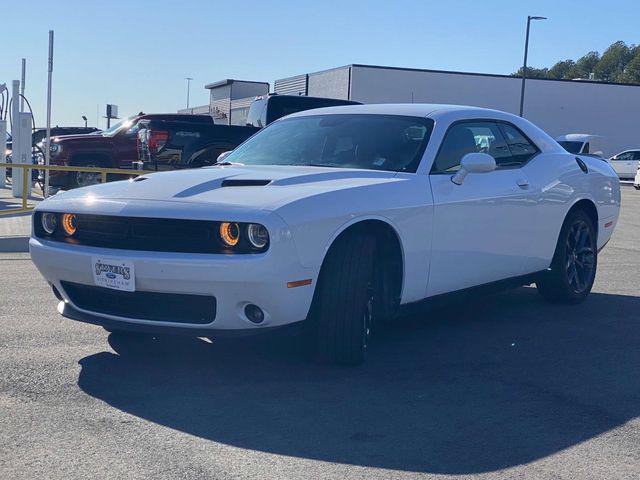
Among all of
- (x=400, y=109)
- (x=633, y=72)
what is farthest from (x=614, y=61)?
(x=400, y=109)

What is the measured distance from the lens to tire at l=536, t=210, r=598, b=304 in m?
7.17

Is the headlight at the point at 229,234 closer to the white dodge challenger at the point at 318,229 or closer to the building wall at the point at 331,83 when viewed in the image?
the white dodge challenger at the point at 318,229

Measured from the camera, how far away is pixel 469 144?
247 inches

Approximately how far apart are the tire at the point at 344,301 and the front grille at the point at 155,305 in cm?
63

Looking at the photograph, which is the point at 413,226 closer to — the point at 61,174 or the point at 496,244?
the point at 496,244

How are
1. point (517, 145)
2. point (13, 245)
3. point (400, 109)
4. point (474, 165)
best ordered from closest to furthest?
point (474, 165) → point (400, 109) → point (517, 145) → point (13, 245)

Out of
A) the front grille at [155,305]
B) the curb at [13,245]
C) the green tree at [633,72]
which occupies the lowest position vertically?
the curb at [13,245]

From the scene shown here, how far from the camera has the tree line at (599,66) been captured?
120363 mm

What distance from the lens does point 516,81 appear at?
47375 mm

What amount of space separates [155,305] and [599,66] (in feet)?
416

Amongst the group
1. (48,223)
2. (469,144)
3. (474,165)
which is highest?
(469,144)

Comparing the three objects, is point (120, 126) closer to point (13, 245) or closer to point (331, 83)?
point (13, 245)

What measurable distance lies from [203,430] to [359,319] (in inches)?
48.8

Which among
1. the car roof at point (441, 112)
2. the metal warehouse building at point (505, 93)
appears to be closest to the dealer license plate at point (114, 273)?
the car roof at point (441, 112)
